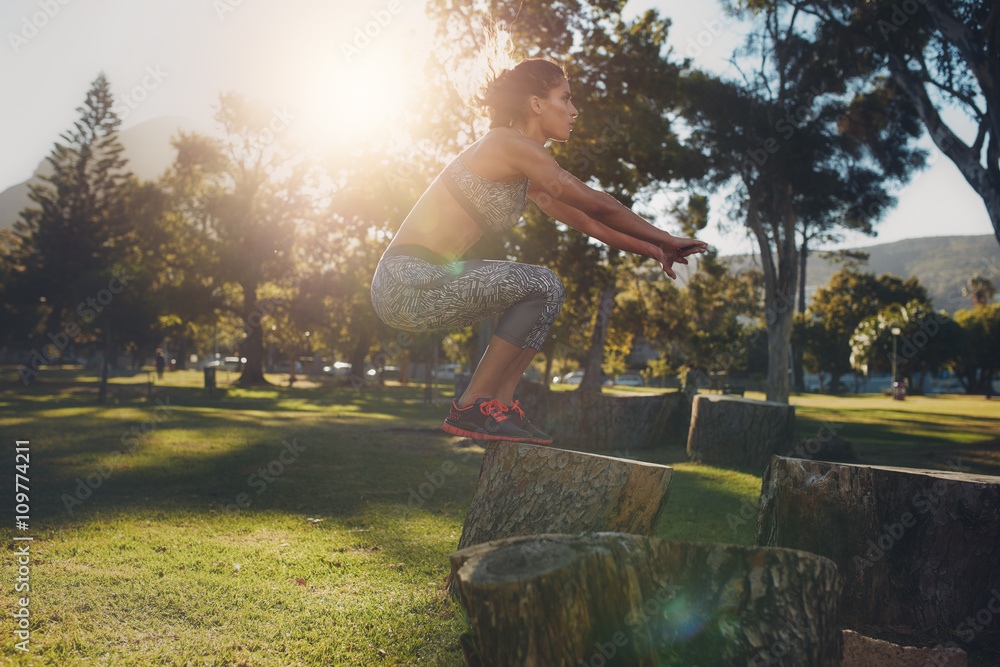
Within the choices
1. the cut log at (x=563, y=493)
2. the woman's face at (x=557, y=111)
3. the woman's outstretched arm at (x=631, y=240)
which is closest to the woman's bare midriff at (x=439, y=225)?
the woman's outstretched arm at (x=631, y=240)

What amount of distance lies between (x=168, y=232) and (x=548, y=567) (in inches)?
1627

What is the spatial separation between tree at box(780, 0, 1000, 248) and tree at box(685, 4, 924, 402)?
10.9 feet

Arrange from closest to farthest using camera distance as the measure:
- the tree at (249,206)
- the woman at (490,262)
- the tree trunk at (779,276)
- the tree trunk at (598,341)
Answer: the woman at (490,262)
the tree trunk at (779,276)
the tree trunk at (598,341)
the tree at (249,206)

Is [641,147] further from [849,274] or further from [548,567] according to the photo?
[849,274]

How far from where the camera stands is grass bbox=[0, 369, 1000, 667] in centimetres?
283

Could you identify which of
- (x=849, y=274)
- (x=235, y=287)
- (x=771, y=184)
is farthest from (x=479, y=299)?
(x=849, y=274)

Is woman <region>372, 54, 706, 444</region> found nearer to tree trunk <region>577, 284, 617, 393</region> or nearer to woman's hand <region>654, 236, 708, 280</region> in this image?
woman's hand <region>654, 236, 708, 280</region>

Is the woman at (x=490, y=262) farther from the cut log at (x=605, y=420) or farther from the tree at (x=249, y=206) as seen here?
the tree at (x=249, y=206)

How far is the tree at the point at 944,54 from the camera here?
12.8m

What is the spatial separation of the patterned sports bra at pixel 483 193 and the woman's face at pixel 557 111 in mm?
291

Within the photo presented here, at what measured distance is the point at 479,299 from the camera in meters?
3.07

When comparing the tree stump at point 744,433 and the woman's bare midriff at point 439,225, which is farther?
the tree stump at point 744,433

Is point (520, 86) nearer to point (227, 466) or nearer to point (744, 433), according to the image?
point (227, 466)

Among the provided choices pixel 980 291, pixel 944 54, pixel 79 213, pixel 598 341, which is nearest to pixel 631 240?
pixel 944 54
